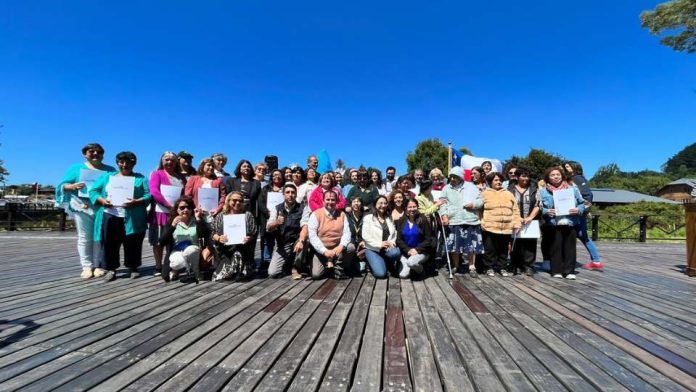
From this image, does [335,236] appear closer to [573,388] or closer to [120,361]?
[120,361]

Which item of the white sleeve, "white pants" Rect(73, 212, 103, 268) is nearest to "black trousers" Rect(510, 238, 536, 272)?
the white sleeve

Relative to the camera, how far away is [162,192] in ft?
17.0

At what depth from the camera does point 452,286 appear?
4.79 m

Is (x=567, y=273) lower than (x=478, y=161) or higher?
lower

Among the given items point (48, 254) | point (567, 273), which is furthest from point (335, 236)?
point (48, 254)

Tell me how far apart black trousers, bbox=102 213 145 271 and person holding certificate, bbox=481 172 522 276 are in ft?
19.1

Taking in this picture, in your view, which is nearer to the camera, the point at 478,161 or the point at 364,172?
the point at 364,172

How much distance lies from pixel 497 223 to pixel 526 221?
546 millimetres

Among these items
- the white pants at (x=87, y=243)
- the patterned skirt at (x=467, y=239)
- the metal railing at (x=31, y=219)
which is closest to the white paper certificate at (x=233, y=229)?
the white pants at (x=87, y=243)

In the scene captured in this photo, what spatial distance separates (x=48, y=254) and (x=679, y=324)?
11.4 metres

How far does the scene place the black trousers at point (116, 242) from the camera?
16.4 feet

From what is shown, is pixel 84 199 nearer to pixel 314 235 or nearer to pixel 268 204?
pixel 268 204

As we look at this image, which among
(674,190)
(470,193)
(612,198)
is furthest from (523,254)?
(674,190)

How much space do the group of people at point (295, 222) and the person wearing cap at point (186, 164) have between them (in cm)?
2
